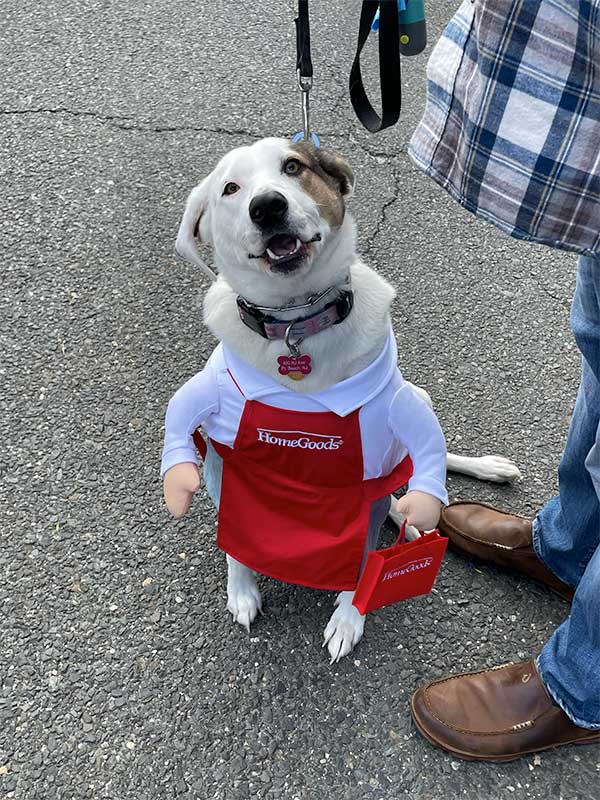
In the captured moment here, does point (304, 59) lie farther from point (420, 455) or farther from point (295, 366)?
point (420, 455)

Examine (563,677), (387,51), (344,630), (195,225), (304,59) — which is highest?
(387,51)

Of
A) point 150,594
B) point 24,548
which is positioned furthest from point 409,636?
point 24,548

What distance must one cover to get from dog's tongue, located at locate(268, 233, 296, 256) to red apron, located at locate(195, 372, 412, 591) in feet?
1.13

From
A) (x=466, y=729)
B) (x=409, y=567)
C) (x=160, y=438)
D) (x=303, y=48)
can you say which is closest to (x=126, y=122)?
(x=160, y=438)

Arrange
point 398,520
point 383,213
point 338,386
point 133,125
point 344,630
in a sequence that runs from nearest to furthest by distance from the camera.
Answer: point 338,386, point 344,630, point 398,520, point 383,213, point 133,125

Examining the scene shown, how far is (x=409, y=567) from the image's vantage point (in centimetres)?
181

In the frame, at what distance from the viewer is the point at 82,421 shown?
8.73 ft

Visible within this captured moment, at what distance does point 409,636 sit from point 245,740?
1.74ft

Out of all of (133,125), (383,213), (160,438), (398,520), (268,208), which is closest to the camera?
(268,208)

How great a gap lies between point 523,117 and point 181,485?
1047 mm

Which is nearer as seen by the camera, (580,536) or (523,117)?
(523,117)

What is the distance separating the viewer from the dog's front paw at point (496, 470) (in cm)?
248

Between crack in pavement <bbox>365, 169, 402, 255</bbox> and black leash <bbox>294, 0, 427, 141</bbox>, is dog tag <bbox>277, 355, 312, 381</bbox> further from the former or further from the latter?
crack in pavement <bbox>365, 169, 402, 255</bbox>

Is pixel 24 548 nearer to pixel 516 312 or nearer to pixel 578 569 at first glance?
pixel 578 569
